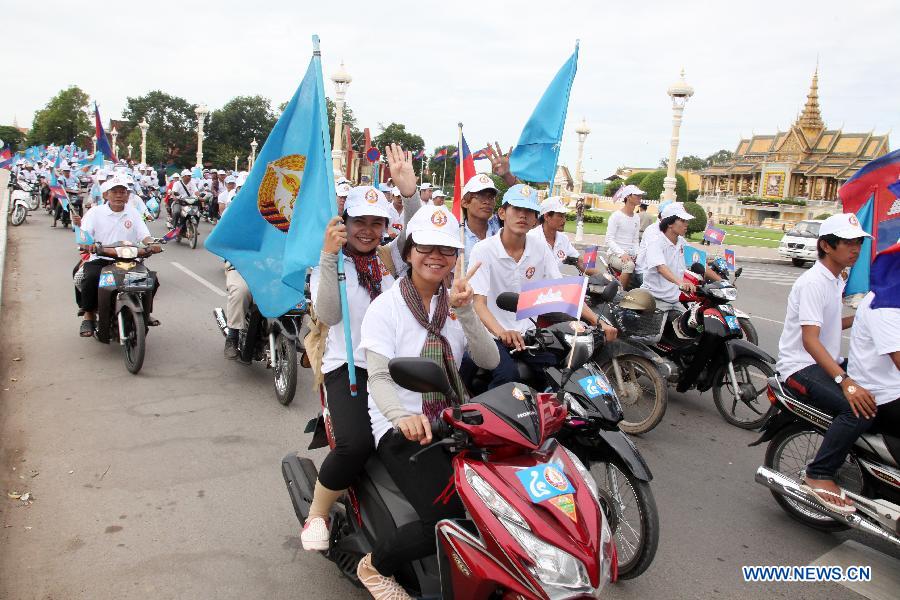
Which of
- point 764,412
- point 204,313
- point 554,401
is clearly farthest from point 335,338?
point 204,313

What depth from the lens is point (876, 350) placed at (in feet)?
11.8

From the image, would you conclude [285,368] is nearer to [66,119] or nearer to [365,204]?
[365,204]

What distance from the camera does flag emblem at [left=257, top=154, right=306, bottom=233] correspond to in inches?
145

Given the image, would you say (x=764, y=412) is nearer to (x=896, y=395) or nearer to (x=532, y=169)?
(x=896, y=395)

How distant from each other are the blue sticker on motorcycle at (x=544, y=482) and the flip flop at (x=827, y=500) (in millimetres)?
2224

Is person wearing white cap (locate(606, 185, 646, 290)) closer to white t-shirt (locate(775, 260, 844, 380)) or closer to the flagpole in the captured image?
white t-shirt (locate(775, 260, 844, 380))

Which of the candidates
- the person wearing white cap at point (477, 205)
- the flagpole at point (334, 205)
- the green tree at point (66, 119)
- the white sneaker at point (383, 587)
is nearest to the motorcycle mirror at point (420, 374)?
the flagpole at point (334, 205)

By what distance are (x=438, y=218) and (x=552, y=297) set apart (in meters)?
0.95

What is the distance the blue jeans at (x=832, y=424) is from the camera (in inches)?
142

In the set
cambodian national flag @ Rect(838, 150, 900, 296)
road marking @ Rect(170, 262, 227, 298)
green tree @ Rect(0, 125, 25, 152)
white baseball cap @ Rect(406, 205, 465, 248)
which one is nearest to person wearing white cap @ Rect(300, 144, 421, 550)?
white baseball cap @ Rect(406, 205, 465, 248)

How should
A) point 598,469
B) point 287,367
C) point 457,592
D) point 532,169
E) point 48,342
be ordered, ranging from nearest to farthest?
point 457,592
point 598,469
point 287,367
point 532,169
point 48,342

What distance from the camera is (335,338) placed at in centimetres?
327

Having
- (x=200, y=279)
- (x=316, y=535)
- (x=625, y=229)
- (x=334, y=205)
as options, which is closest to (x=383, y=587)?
(x=316, y=535)

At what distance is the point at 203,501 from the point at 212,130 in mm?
80214
